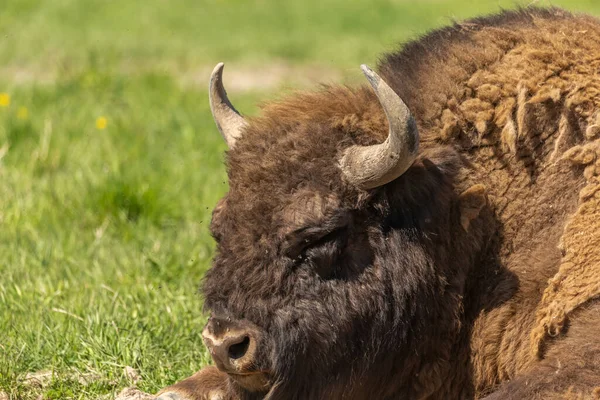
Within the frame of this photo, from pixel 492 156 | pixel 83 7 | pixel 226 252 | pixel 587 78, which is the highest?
pixel 587 78

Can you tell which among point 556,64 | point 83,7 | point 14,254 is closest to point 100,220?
point 14,254

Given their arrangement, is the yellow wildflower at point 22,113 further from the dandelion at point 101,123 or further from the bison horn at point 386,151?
the bison horn at point 386,151

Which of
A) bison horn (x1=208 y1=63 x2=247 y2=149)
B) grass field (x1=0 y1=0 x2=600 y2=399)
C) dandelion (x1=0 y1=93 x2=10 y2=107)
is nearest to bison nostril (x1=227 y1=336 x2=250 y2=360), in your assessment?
grass field (x1=0 y1=0 x2=600 y2=399)

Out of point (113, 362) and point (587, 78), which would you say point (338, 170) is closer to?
point (587, 78)

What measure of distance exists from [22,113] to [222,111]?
15.1ft

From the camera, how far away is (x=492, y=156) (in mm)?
3781

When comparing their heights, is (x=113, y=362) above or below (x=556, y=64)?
below

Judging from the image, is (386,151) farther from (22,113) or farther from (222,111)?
(22,113)

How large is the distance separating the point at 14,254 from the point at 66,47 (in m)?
6.63

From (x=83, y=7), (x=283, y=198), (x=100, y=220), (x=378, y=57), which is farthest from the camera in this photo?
(x=83, y=7)

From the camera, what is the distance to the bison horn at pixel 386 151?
341 centimetres

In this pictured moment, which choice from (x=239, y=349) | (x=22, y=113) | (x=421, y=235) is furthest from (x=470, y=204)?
(x=22, y=113)

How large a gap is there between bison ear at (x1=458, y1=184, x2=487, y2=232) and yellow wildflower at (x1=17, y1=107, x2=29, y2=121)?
5.41 m

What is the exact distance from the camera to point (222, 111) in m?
4.28
